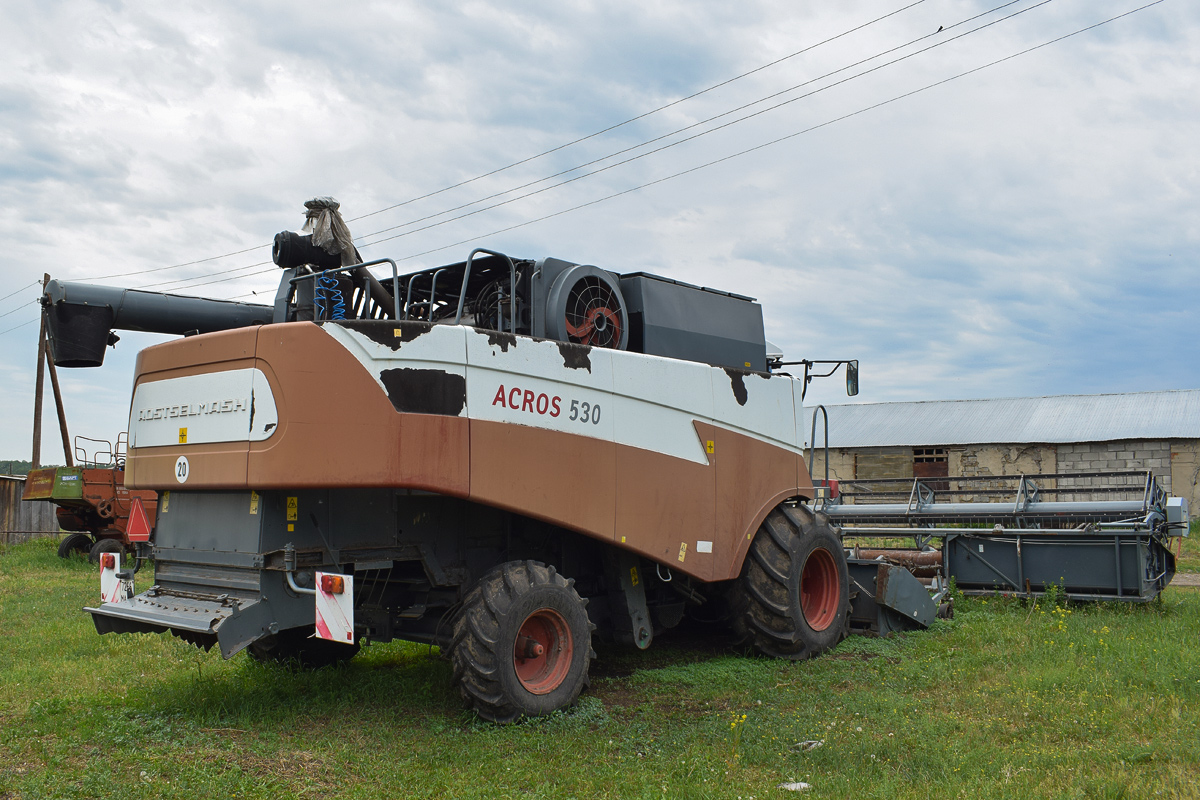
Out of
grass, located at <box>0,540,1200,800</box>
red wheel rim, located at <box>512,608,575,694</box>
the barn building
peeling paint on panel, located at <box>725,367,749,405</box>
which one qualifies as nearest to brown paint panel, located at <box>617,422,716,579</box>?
peeling paint on panel, located at <box>725,367,749,405</box>

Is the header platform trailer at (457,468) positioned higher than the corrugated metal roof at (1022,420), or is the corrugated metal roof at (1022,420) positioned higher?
the corrugated metal roof at (1022,420)

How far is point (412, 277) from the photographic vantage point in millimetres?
7184

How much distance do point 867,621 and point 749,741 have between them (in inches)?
150

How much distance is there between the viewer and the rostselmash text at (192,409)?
545 centimetres

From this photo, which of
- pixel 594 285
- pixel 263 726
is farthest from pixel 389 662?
pixel 594 285

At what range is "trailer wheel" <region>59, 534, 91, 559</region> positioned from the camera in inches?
748

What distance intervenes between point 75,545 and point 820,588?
16.8 m

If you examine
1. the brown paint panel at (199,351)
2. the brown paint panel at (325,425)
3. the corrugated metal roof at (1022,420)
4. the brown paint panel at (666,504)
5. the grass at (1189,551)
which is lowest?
the grass at (1189,551)

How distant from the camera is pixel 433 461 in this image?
5.43 meters

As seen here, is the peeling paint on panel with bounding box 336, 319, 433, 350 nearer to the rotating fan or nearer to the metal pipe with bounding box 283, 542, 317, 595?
the rotating fan

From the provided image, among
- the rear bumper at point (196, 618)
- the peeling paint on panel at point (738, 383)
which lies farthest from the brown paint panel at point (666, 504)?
the rear bumper at point (196, 618)

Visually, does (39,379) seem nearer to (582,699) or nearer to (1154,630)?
(582,699)

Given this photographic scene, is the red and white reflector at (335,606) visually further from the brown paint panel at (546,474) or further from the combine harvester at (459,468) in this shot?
the brown paint panel at (546,474)

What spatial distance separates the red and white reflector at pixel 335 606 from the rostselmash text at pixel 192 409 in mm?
1084
